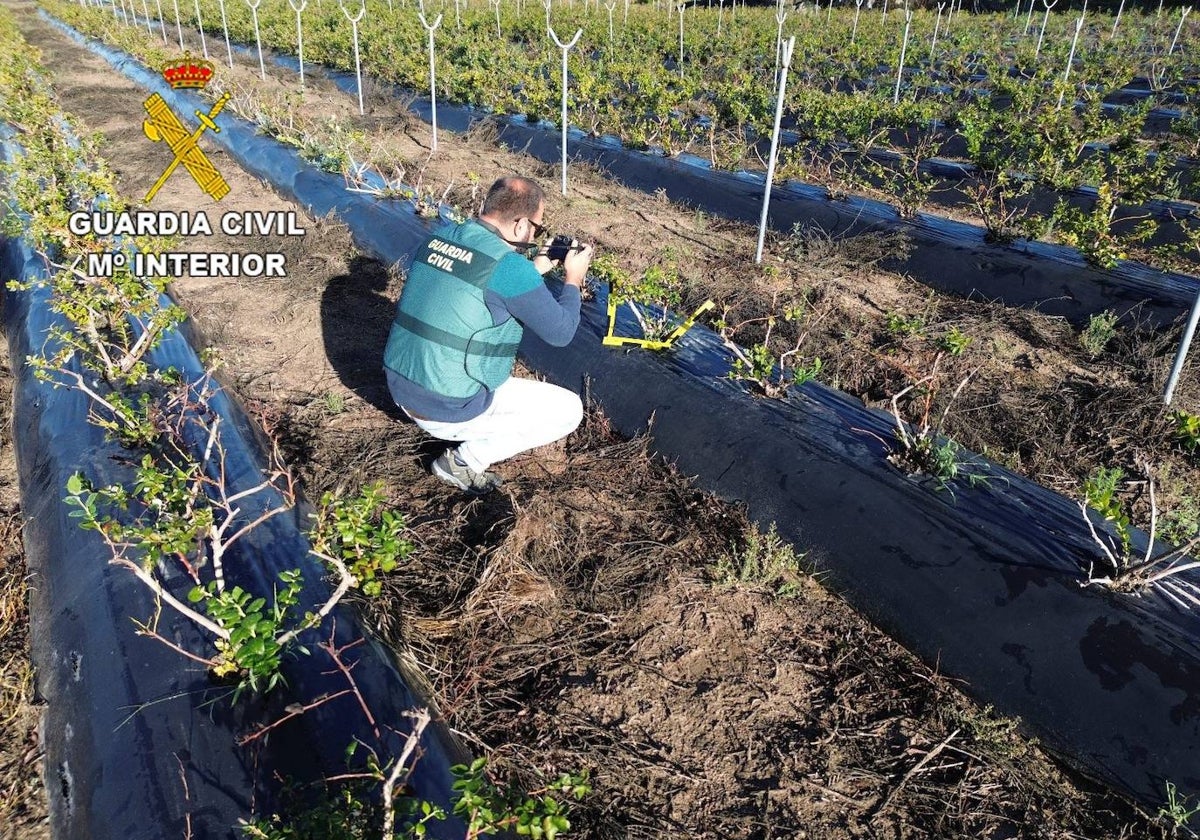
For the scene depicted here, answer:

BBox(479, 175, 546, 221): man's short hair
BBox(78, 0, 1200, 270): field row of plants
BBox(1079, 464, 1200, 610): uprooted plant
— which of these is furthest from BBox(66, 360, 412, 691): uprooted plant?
BBox(78, 0, 1200, 270): field row of plants

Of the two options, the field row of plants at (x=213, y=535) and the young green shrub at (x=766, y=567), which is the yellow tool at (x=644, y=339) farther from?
the field row of plants at (x=213, y=535)

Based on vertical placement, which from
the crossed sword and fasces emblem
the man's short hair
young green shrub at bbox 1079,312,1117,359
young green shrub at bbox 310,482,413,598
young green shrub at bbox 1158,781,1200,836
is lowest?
the crossed sword and fasces emblem

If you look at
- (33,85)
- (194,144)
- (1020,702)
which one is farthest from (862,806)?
(33,85)

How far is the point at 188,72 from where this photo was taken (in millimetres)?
15836

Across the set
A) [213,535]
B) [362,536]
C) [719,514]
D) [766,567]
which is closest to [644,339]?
[719,514]

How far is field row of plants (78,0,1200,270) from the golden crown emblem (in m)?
2.67

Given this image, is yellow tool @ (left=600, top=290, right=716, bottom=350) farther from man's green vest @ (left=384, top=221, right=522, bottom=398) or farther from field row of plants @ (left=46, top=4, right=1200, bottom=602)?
man's green vest @ (left=384, top=221, right=522, bottom=398)

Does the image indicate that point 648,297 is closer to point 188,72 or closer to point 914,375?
point 914,375

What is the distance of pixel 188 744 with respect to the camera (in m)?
2.13

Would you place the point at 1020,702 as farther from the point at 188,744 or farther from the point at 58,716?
the point at 58,716

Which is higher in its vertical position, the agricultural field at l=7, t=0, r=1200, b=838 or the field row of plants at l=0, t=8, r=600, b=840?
the field row of plants at l=0, t=8, r=600, b=840

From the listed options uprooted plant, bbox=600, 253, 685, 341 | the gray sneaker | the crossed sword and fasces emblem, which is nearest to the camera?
the gray sneaker

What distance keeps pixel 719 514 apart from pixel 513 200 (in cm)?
183

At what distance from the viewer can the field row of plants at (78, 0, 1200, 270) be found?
7.88 m
